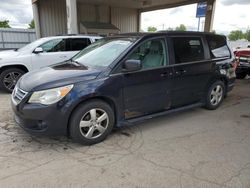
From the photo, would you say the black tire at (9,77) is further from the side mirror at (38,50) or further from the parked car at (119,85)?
the parked car at (119,85)

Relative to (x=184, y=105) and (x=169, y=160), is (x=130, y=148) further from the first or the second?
(x=184, y=105)

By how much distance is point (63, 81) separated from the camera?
314 centimetres

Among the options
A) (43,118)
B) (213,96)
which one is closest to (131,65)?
(43,118)

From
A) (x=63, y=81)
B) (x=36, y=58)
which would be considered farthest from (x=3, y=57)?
(x=63, y=81)

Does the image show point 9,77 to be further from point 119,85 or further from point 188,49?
point 188,49

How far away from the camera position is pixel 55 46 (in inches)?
281

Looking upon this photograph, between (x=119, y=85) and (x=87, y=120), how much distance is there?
0.72 metres

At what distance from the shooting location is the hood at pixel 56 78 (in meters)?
3.12

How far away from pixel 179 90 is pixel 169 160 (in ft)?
5.28

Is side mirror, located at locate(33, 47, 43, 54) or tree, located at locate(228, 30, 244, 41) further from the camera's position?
tree, located at locate(228, 30, 244, 41)

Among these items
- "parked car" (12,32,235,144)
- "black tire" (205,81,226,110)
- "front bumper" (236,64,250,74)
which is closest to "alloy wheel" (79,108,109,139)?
"parked car" (12,32,235,144)

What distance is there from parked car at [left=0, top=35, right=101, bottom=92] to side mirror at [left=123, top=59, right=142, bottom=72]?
4.16 metres

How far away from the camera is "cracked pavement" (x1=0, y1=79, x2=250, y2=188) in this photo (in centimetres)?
260

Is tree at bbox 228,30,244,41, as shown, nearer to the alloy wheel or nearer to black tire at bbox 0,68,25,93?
black tire at bbox 0,68,25,93
